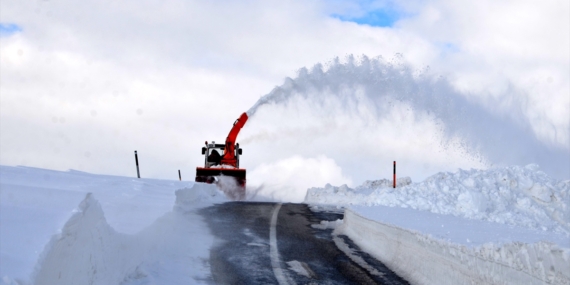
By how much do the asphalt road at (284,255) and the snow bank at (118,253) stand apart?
0.41m

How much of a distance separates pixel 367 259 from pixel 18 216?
6332mm

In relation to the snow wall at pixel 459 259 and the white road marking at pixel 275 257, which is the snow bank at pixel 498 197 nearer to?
the snow wall at pixel 459 259

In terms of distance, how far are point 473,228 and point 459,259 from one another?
274cm

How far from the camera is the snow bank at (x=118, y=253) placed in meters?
4.72

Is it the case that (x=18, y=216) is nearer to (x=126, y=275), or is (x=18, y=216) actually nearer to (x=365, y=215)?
(x=126, y=275)

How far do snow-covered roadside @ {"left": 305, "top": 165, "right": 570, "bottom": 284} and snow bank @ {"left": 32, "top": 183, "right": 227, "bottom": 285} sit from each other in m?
3.20

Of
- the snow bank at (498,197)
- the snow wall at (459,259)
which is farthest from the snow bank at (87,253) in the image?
the snow bank at (498,197)

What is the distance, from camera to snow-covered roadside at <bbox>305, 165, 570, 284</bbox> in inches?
228

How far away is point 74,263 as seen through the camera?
16.4 feet

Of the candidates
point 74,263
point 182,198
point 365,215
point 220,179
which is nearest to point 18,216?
point 74,263

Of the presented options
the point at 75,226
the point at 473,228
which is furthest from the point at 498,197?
the point at 75,226

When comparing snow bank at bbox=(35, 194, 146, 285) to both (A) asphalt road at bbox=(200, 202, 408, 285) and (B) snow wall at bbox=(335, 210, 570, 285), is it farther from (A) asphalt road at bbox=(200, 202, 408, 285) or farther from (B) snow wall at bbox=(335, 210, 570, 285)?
(B) snow wall at bbox=(335, 210, 570, 285)

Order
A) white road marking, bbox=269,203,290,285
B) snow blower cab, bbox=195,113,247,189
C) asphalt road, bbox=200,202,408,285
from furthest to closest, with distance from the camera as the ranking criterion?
snow blower cab, bbox=195,113,247,189
asphalt road, bbox=200,202,408,285
white road marking, bbox=269,203,290,285

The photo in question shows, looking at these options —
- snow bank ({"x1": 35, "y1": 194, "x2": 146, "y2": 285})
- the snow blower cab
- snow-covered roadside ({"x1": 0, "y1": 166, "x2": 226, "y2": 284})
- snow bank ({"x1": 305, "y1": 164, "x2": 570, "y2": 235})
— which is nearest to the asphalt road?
snow-covered roadside ({"x1": 0, "y1": 166, "x2": 226, "y2": 284})
